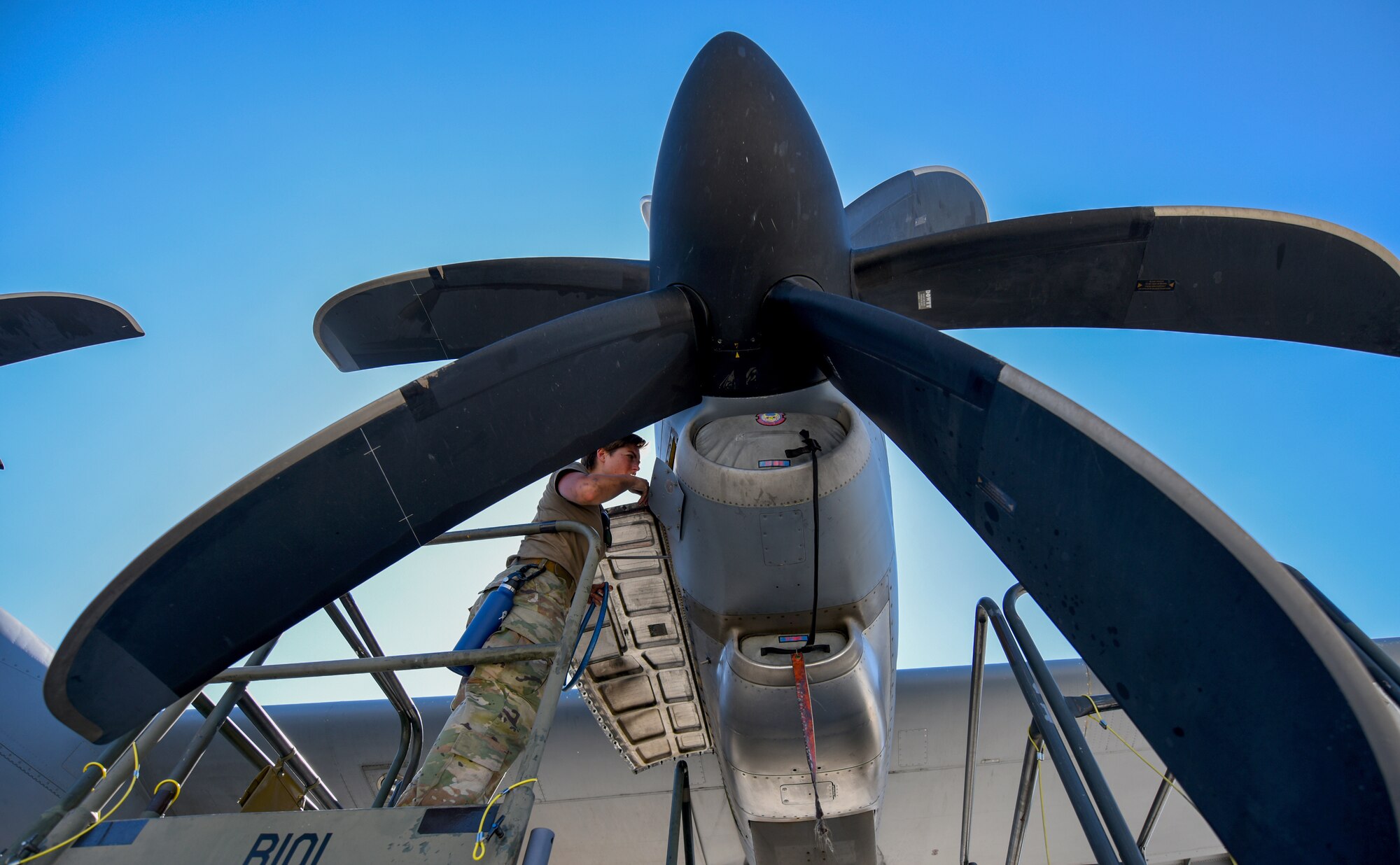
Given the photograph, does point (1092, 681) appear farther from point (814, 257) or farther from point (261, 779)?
point (261, 779)

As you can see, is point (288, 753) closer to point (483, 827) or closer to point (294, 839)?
point (294, 839)

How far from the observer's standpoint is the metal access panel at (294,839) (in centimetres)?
172

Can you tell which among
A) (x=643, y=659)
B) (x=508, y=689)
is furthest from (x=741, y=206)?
(x=643, y=659)

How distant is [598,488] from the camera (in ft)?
11.9

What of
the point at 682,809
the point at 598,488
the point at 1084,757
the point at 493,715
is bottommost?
the point at 682,809

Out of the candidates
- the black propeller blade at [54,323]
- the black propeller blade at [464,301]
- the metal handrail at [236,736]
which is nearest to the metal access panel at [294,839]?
the metal handrail at [236,736]

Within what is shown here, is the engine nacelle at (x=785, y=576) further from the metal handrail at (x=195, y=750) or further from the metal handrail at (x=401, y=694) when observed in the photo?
the metal handrail at (x=195, y=750)

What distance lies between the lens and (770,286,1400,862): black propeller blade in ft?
4.08

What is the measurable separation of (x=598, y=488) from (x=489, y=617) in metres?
0.88

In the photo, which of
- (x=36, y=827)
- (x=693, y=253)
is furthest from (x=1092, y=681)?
(x=36, y=827)

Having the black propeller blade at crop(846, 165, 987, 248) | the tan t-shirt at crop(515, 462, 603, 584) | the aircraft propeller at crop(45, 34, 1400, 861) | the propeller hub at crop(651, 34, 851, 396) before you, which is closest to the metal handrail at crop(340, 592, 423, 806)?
the tan t-shirt at crop(515, 462, 603, 584)

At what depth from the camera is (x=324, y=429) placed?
2.24m

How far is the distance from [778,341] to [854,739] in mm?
1923

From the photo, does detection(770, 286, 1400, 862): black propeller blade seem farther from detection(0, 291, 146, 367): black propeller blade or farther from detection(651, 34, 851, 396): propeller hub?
detection(0, 291, 146, 367): black propeller blade
